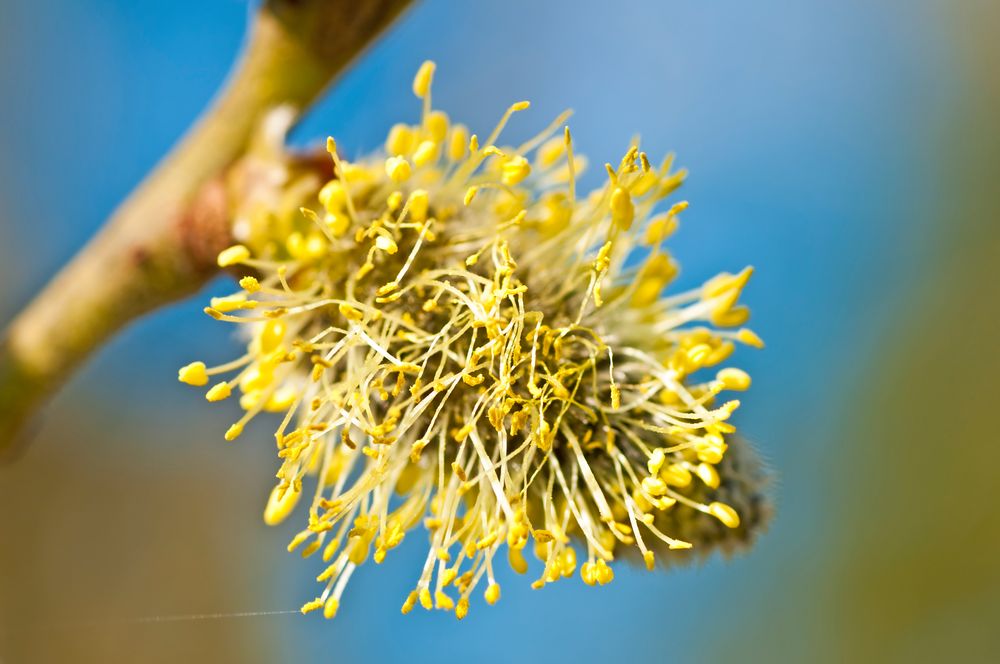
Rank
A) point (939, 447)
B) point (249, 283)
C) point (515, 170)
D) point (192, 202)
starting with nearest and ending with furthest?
point (249, 283) → point (515, 170) → point (192, 202) → point (939, 447)

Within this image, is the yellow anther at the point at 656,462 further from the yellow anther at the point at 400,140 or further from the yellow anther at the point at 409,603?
the yellow anther at the point at 400,140

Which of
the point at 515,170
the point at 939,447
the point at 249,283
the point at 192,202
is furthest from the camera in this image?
the point at 939,447

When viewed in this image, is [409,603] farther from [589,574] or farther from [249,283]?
[249,283]

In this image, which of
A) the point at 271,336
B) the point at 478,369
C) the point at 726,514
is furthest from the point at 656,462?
the point at 271,336

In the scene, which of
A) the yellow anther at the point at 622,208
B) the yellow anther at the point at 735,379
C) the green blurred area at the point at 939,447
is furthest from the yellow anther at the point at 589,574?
the green blurred area at the point at 939,447

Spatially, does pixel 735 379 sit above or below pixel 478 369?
above

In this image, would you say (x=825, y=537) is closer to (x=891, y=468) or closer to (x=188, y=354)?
(x=891, y=468)
